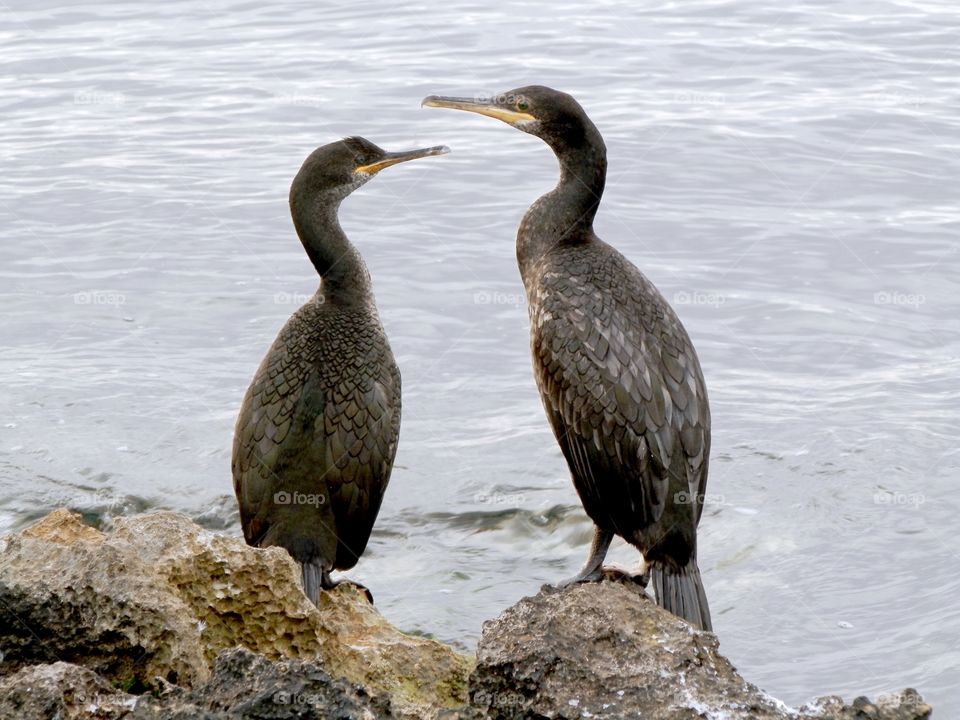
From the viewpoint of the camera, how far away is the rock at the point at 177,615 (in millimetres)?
4160

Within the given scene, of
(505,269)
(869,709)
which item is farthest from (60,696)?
(505,269)

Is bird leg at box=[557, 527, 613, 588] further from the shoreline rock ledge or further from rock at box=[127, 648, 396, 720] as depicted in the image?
rock at box=[127, 648, 396, 720]

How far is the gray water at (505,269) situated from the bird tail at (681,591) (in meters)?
0.58

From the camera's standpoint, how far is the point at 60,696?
3.80 metres

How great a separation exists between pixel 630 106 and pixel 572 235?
778 centimetres

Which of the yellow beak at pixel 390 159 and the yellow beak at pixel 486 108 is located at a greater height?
the yellow beak at pixel 486 108

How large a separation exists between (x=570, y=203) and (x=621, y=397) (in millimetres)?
1396

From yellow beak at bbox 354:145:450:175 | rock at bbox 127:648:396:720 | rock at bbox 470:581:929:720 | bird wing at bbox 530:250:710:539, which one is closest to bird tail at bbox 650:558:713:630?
bird wing at bbox 530:250:710:539

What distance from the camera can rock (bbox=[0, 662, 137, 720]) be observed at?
3.76m

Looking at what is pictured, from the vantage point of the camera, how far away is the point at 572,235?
22.4 ft

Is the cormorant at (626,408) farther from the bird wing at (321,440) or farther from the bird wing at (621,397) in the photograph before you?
the bird wing at (321,440)

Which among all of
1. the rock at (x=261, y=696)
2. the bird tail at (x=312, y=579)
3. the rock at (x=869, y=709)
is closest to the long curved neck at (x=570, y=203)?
the bird tail at (x=312, y=579)

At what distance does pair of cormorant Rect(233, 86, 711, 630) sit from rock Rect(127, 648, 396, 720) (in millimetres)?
1762

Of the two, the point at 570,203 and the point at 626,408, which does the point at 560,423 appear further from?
the point at 570,203
